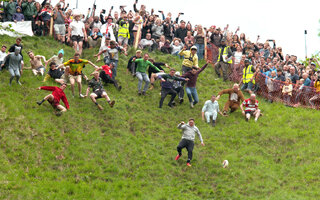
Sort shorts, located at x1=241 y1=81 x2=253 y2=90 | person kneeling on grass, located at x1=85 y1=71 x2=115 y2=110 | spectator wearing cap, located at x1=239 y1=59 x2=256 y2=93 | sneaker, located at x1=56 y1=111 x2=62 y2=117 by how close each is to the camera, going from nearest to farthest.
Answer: sneaker, located at x1=56 y1=111 x2=62 y2=117
person kneeling on grass, located at x1=85 y1=71 x2=115 y2=110
spectator wearing cap, located at x1=239 y1=59 x2=256 y2=93
shorts, located at x1=241 y1=81 x2=253 y2=90

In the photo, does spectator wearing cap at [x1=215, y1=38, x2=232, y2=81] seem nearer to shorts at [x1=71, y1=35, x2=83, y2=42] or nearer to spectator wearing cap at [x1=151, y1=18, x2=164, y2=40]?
spectator wearing cap at [x1=151, y1=18, x2=164, y2=40]

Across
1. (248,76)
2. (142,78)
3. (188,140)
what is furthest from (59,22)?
(188,140)

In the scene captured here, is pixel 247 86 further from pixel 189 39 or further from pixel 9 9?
pixel 9 9

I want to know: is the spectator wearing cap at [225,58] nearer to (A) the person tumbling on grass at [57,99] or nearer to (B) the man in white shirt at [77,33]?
(B) the man in white shirt at [77,33]

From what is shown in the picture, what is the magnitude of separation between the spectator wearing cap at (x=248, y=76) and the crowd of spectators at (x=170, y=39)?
11.8 inches

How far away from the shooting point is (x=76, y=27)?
24766 mm

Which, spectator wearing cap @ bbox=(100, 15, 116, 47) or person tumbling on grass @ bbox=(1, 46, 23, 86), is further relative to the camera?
spectator wearing cap @ bbox=(100, 15, 116, 47)

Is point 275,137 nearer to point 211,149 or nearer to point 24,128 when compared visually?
point 211,149

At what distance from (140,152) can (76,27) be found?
10.6 meters

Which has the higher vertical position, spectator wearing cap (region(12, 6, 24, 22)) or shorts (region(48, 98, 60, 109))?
spectator wearing cap (region(12, 6, 24, 22))

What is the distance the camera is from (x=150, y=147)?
17.6 meters

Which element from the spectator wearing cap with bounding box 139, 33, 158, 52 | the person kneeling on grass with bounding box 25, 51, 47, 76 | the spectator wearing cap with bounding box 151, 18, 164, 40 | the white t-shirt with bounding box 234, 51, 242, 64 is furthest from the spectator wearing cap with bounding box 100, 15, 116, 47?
the white t-shirt with bounding box 234, 51, 242, 64

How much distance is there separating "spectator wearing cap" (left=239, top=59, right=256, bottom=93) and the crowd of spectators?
299mm

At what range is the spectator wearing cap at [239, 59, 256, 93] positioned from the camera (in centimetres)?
2352
